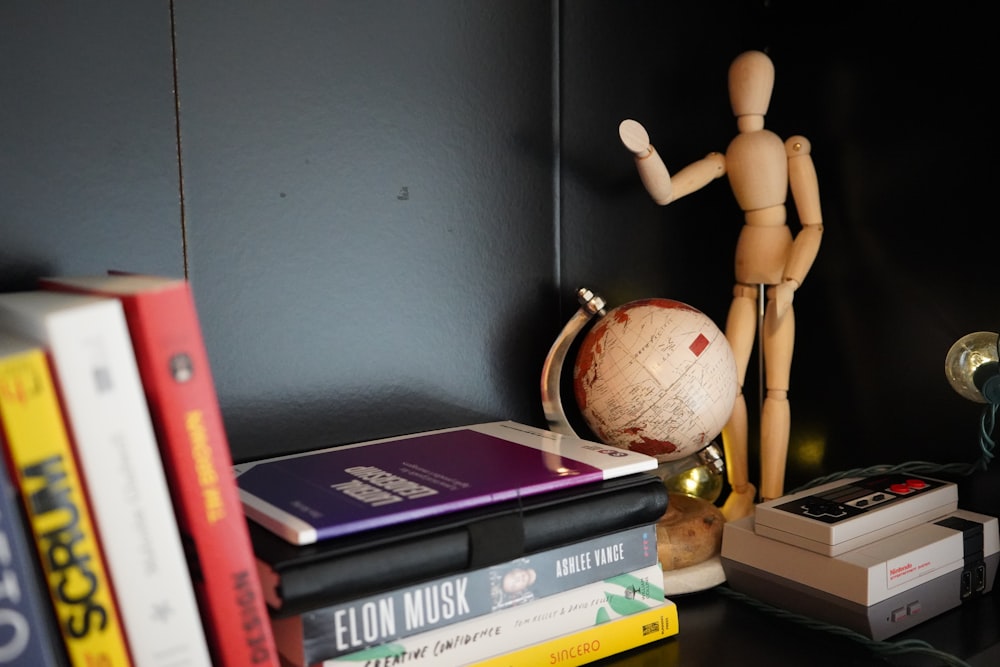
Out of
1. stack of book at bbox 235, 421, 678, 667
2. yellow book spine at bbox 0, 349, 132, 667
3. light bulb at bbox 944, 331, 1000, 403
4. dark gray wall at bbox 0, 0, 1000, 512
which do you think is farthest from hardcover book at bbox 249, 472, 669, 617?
light bulb at bbox 944, 331, 1000, 403

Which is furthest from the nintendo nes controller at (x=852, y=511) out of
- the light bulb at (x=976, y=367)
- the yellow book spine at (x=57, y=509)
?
the yellow book spine at (x=57, y=509)

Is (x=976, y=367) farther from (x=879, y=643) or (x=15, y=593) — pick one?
(x=15, y=593)

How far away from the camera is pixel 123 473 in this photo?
55 cm

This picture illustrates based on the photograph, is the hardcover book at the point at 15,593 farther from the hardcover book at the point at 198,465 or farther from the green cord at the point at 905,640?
the green cord at the point at 905,640

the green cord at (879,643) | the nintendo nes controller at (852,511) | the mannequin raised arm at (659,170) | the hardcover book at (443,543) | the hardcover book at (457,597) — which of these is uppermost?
the mannequin raised arm at (659,170)

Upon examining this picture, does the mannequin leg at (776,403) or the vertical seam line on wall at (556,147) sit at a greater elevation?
the vertical seam line on wall at (556,147)

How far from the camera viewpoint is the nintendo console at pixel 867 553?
0.87 metres

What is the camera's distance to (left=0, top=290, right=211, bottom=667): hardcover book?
0.54 m

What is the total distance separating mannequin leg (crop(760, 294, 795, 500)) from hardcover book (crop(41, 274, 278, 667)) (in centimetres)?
74

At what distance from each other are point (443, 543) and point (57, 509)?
Result: 0.28 m

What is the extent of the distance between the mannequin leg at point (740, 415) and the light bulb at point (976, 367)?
0.80 ft

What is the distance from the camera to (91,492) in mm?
546

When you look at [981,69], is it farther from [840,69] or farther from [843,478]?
[843,478]

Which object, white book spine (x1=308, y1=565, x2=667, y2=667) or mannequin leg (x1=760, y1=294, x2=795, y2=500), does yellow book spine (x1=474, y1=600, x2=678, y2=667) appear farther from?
mannequin leg (x1=760, y1=294, x2=795, y2=500)
